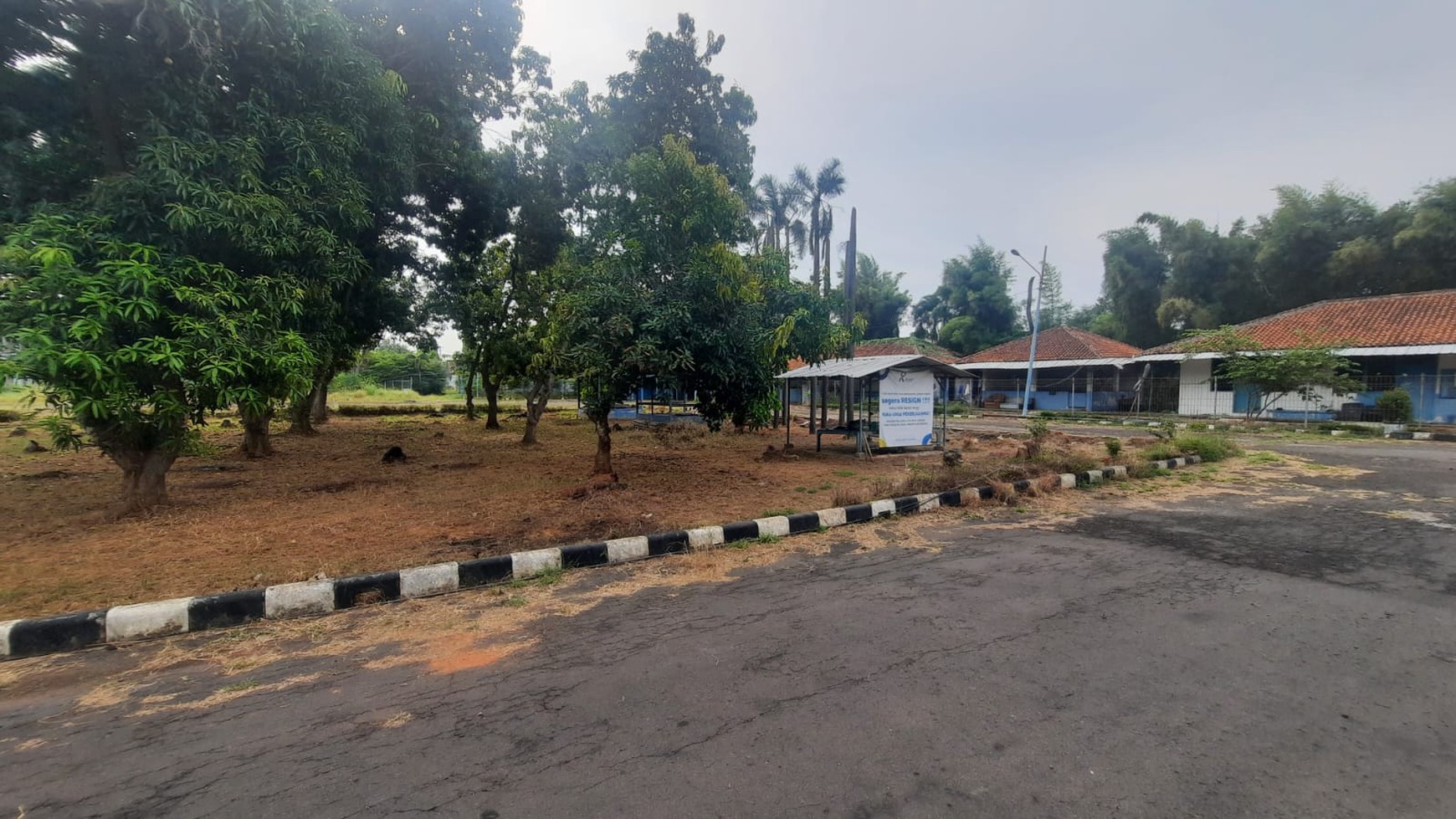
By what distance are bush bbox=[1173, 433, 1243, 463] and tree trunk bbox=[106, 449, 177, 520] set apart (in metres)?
15.2

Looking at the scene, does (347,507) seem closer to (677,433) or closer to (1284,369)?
(677,433)

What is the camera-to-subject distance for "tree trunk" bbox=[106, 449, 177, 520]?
602 cm

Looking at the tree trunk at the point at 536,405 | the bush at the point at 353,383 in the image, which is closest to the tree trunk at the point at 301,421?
the tree trunk at the point at 536,405

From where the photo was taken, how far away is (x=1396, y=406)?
18656mm

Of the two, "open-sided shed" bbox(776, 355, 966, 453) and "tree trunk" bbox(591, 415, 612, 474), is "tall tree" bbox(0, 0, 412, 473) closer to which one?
"tree trunk" bbox(591, 415, 612, 474)

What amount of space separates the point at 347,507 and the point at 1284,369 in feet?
79.6

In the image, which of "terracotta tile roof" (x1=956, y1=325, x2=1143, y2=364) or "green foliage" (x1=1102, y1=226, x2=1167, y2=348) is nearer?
"terracotta tile roof" (x1=956, y1=325, x2=1143, y2=364)

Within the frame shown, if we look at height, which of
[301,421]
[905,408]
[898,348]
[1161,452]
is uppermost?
[898,348]

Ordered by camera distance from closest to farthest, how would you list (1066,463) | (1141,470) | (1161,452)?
(1066,463) → (1141,470) → (1161,452)

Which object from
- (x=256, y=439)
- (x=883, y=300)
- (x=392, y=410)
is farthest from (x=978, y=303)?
(x=256, y=439)

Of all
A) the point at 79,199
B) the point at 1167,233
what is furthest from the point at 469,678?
the point at 1167,233

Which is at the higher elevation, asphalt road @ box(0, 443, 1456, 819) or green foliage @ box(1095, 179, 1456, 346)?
green foliage @ box(1095, 179, 1456, 346)

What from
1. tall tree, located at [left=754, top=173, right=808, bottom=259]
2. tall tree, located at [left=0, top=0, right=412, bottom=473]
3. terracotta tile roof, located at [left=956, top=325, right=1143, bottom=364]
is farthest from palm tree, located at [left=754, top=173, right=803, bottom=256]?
tall tree, located at [left=0, top=0, right=412, bottom=473]

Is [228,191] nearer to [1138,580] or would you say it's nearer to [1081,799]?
[1081,799]
